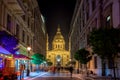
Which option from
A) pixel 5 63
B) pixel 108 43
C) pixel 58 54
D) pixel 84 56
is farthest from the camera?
pixel 58 54

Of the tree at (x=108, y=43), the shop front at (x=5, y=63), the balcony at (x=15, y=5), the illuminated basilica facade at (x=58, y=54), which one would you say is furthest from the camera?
the illuminated basilica facade at (x=58, y=54)

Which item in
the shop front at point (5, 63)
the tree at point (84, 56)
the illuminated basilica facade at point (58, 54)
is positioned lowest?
the shop front at point (5, 63)

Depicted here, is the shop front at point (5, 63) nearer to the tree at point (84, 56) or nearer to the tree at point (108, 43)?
the tree at point (108, 43)

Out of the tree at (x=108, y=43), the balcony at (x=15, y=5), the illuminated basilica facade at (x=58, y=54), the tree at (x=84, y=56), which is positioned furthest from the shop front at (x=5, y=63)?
the illuminated basilica facade at (x=58, y=54)

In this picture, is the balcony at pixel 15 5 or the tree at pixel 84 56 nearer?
the balcony at pixel 15 5

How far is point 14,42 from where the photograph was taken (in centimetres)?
2795

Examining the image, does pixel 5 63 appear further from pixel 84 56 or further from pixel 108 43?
pixel 84 56

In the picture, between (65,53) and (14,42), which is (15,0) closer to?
(14,42)

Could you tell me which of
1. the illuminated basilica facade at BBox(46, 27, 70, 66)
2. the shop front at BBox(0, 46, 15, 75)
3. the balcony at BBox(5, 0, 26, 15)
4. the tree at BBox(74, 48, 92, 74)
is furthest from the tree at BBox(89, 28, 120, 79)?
the illuminated basilica facade at BBox(46, 27, 70, 66)

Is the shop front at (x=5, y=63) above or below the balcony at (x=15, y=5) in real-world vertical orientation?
below

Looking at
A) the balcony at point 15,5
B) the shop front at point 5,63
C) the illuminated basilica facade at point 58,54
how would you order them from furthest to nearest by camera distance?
the illuminated basilica facade at point 58,54, the balcony at point 15,5, the shop front at point 5,63

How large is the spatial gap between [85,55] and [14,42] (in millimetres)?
24282

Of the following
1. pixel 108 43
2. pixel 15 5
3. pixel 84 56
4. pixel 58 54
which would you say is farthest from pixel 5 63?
pixel 58 54

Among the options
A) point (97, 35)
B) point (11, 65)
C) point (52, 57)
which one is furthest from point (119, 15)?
point (52, 57)
